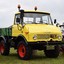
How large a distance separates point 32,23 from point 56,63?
123 inches

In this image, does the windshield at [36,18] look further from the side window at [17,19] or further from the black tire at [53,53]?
the black tire at [53,53]

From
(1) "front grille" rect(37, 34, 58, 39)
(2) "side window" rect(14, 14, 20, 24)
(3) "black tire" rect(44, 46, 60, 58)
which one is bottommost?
(3) "black tire" rect(44, 46, 60, 58)

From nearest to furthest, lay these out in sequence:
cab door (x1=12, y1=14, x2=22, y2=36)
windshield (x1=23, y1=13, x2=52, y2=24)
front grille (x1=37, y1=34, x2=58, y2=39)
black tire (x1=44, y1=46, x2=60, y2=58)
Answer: front grille (x1=37, y1=34, x2=58, y2=39), cab door (x1=12, y1=14, x2=22, y2=36), black tire (x1=44, y1=46, x2=60, y2=58), windshield (x1=23, y1=13, x2=52, y2=24)

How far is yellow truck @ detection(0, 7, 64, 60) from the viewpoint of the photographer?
52.7 ft

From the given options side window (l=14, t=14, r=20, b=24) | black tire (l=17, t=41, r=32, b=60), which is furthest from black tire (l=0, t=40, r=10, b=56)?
black tire (l=17, t=41, r=32, b=60)

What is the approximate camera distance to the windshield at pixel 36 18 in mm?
17219

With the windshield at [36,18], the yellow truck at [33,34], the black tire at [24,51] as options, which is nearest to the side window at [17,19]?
the yellow truck at [33,34]

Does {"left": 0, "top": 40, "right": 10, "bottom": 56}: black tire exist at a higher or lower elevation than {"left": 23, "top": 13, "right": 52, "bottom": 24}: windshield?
lower

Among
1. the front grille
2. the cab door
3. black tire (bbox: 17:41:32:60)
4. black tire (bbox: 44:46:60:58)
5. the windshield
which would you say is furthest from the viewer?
the windshield

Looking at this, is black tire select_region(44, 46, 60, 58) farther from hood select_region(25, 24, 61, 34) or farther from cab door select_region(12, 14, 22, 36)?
cab door select_region(12, 14, 22, 36)

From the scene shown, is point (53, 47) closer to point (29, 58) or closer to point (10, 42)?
point (29, 58)

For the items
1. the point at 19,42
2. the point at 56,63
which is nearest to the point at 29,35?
the point at 19,42

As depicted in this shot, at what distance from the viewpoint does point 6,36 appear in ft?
61.9

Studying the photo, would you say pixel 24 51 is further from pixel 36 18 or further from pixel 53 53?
pixel 36 18
